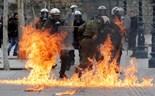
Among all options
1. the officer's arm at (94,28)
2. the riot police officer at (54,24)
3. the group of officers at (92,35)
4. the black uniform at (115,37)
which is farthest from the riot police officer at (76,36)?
the officer's arm at (94,28)

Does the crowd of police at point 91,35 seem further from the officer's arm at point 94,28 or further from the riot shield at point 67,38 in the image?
the riot shield at point 67,38

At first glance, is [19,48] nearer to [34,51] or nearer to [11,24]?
[11,24]

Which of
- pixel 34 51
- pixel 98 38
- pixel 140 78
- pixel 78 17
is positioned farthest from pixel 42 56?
pixel 78 17

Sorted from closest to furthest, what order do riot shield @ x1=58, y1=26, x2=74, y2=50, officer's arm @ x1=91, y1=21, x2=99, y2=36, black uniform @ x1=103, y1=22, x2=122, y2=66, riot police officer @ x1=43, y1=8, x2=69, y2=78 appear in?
officer's arm @ x1=91, y1=21, x2=99, y2=36, riot police officer @ x1=43, y1=8, x2=69, y2=78, riot shield @ x1=58, y1=26, x2=74, y2=50, black uniform @ x1=103, y1=22, x2=122, y2=66

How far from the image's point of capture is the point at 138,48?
20891 millimetres

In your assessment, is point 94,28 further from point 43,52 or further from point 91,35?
point 43,52

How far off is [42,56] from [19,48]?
7.01 meters

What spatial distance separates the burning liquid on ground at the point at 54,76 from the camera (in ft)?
42.2

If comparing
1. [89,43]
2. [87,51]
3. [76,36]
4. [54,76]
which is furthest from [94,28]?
[76,36]

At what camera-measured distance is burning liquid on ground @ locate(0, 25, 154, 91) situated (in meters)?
12.9

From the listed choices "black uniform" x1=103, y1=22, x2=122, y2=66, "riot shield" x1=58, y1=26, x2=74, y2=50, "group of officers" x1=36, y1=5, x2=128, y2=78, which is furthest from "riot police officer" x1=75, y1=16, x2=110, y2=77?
"black uniform" x1=103, y1=22, x2=122, y2=66

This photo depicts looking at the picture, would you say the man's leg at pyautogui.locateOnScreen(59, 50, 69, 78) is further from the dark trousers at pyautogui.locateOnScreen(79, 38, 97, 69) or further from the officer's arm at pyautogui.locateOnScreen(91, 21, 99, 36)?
the officer's arm at pyautogui.locateOnScreen(91, 21, 99, 36)

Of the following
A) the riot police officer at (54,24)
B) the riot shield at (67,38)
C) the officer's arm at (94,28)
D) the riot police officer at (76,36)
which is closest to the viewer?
the officer's arm at (94,28)

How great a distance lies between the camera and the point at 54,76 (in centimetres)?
1452
